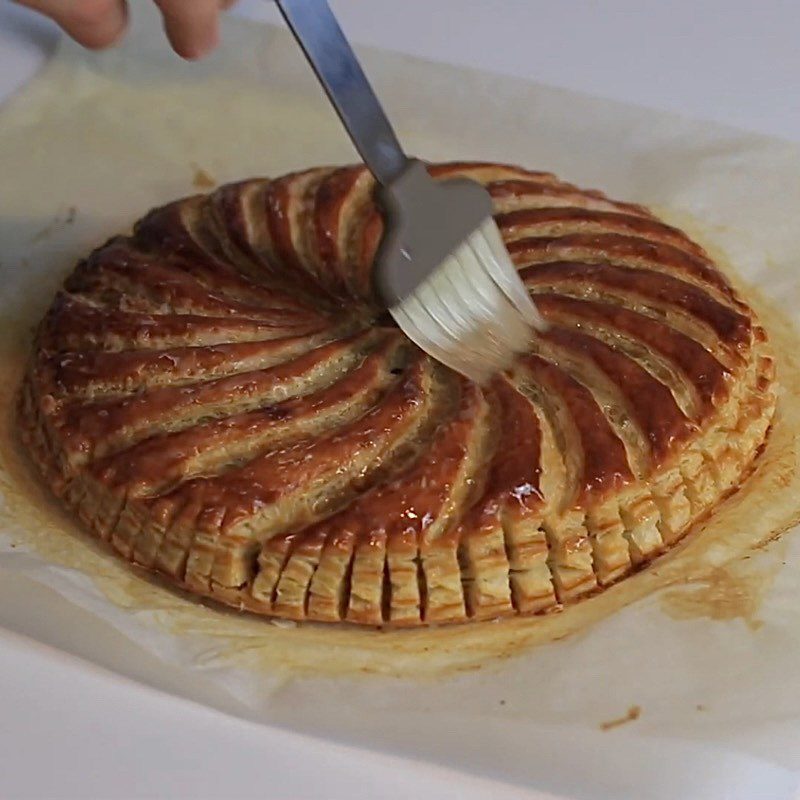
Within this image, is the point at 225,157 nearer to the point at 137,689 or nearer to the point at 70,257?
the point at 70,257

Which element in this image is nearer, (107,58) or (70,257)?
(70,257)

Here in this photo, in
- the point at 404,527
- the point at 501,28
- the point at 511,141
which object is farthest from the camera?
the point at 501,28

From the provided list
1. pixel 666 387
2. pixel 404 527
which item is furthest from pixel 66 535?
pixel 666 387

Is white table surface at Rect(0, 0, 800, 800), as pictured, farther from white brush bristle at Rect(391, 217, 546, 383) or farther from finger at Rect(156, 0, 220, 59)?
finger at Rect(156, 0, 220, 59)

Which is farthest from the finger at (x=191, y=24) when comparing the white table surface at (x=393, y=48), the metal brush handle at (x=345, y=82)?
the white table surface at (x=393, y=48)

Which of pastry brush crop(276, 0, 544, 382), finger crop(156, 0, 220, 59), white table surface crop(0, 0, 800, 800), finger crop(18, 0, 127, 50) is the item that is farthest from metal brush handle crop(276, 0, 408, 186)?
white table surface crop(0, 0, 800, 800)

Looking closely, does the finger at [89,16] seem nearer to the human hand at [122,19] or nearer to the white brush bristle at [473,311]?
the human hand at [122,19]

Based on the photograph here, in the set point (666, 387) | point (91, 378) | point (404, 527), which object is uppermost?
point (666, 387)
